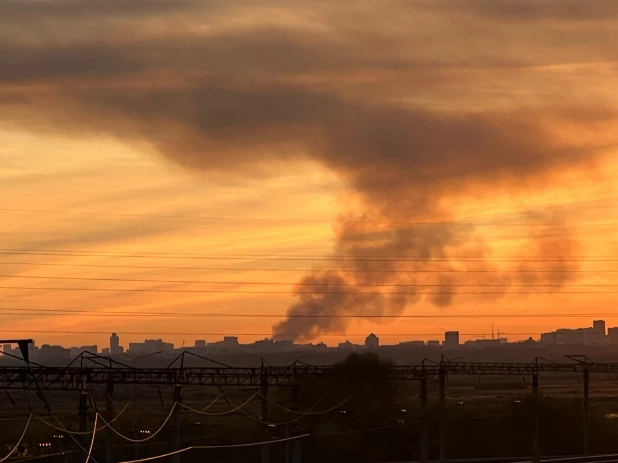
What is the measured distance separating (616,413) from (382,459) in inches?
1653

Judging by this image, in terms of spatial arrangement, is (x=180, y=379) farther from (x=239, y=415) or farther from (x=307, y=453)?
(x=239, y=415)

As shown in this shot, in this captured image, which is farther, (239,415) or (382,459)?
(239,415)

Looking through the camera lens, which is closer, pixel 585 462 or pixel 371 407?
pixel 585 462

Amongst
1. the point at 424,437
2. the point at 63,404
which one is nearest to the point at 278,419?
the point at 424,437

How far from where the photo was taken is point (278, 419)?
112750 millimetres

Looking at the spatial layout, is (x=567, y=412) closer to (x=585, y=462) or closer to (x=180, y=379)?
(x=585, y=462)

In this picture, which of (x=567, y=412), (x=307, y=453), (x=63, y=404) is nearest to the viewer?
(x=307, y=453)

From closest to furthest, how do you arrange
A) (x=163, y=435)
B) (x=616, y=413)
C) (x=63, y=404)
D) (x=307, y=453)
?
(x=307, y=453)
(x=163, y=435)
(x=616, y=413)
(x=63, y=404)

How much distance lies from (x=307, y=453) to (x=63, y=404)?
105 meters

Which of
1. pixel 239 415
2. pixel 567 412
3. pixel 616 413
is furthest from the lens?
pixel 239 415

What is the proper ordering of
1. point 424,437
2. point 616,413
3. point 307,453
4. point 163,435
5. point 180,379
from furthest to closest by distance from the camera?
point 616,413, point 163,435, point 307,453, point 424,437, point 180,379

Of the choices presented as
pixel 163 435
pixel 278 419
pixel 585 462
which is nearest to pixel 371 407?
pixel 278 419

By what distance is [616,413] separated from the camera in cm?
13300

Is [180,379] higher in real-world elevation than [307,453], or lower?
higher
